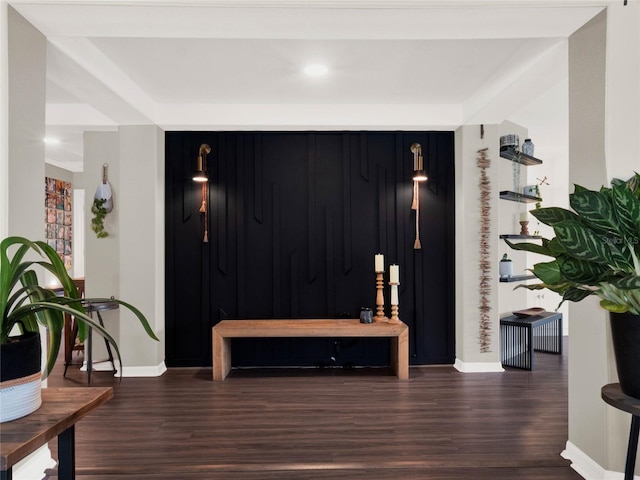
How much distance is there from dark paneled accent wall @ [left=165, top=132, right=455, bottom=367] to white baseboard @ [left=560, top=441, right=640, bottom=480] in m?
2.13

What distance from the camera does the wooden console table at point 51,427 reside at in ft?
4.11

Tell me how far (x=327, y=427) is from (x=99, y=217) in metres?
3.14

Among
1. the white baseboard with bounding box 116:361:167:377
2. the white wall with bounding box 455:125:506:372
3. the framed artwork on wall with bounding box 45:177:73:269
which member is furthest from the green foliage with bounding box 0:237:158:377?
the framed artwork on wall with bounding box 45:177:73:269

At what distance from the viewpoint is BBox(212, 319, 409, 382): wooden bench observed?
4.06m

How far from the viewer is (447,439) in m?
2.83

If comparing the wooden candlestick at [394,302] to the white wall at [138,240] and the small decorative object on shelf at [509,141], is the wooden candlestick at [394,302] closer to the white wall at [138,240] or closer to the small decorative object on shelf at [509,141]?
the small decorative object on shelf at [509,141]

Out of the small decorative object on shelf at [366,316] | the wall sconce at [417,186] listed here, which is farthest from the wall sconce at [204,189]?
the wall sconce at [417,186]

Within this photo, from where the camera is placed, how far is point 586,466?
2.39 meters

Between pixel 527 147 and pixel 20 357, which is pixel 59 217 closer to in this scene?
pixel 20 357

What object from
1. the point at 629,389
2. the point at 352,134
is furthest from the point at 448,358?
the point at 629,389

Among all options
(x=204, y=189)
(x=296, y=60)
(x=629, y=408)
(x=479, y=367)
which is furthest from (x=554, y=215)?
(x=204, y=189)

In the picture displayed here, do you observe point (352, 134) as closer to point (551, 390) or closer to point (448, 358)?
point (448, 358)

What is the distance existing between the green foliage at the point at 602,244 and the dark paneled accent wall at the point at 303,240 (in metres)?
2.94

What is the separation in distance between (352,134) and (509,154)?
176 centimetres
